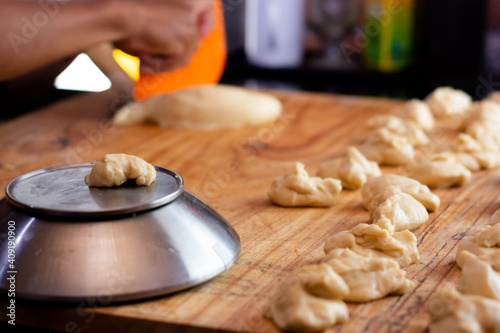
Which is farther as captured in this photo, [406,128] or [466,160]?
[406,128]

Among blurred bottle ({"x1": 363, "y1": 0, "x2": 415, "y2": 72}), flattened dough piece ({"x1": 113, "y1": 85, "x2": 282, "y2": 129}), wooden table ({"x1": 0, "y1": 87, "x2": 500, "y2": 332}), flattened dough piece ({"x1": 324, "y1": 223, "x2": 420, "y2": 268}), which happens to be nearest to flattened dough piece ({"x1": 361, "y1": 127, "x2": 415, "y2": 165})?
wooden table ({"x1": 0, "y1": 87, "x2": 500, "y2": 332})

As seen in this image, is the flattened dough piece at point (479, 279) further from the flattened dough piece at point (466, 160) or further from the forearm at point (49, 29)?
the forearm at point (49, 29)

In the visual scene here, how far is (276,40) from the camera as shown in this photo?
3260 mm

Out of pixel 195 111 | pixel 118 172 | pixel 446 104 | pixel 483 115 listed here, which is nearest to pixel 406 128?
pixel 483 115

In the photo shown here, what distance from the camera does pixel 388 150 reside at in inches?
67.1

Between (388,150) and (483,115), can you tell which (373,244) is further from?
(483,115)

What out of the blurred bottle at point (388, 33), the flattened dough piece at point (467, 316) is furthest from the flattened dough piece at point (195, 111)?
the flattened dough piece at point (467, 316)

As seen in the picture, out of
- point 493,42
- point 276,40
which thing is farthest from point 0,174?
point 493,42

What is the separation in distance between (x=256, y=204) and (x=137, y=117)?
2.60 feet

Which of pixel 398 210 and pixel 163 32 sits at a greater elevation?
pixel 163 32

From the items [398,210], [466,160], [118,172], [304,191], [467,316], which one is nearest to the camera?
[467,316]

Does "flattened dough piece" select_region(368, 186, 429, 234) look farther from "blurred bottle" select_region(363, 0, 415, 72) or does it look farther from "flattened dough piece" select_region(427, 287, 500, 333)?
"blurred bottle" select_region(363, 0, 415, 72)

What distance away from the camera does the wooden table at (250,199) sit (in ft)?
3.00

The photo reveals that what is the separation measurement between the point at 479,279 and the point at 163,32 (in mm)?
1425
